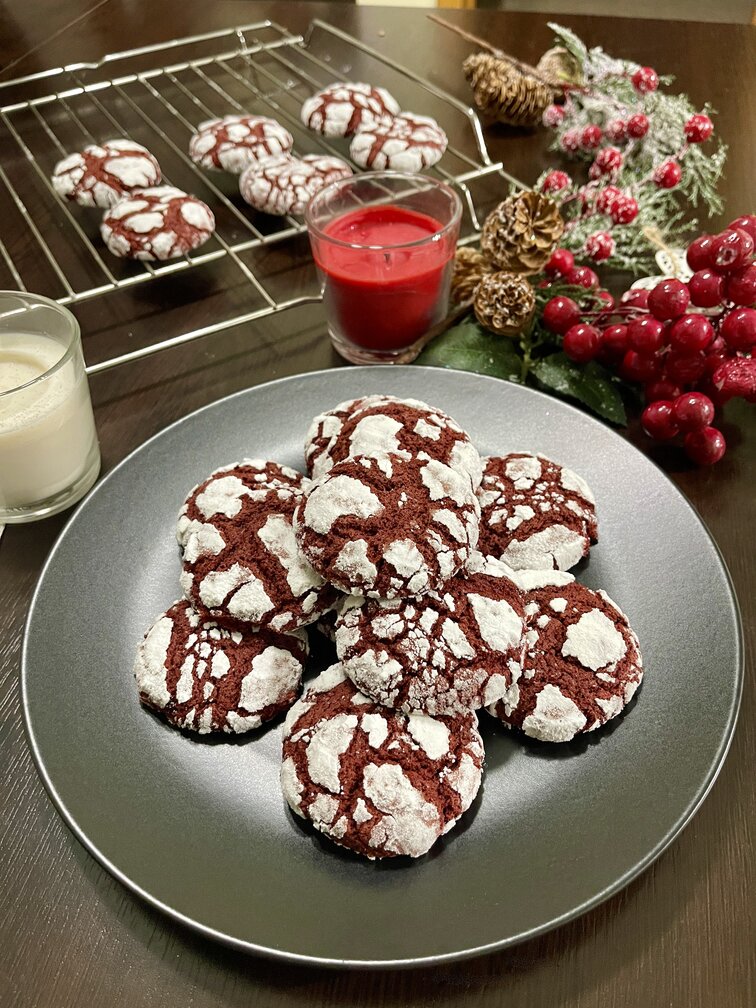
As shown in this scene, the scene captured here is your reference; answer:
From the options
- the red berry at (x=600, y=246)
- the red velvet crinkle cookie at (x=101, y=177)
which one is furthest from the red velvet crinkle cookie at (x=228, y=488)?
the red velvet crinkle cookie at (x=101, y=177)

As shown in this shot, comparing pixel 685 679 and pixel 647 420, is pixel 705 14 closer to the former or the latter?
pixel 647 420

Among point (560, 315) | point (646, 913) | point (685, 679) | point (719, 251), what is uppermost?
point (719, 251)

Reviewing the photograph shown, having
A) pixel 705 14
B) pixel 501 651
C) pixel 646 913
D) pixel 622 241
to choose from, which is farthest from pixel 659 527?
pixel 705 14

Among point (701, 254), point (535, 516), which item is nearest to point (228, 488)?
point (535, 516)

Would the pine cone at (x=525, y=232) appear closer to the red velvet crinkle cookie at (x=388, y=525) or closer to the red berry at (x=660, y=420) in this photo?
the red berry at (x=660, y=420)

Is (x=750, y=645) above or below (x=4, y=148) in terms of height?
below
